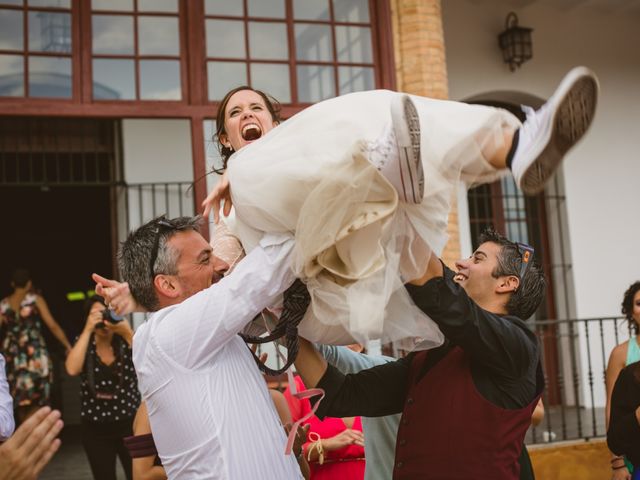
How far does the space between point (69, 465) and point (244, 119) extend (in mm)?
5890

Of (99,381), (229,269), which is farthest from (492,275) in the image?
(99,381)

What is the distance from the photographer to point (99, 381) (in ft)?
18.8

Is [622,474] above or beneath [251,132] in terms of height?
beneath

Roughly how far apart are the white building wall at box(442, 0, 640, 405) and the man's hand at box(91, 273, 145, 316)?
6.60 m

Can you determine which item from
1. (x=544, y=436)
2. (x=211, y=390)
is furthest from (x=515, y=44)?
(x=211, y=390)

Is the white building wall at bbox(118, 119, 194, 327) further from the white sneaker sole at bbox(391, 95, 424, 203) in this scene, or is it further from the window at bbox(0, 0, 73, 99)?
the white sneaker sole at bbox(391, 95, 424, 203)

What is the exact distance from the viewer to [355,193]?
1781 mm

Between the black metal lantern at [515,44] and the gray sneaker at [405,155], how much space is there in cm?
732

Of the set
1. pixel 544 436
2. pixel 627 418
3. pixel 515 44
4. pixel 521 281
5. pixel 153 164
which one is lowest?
pixel 544 436

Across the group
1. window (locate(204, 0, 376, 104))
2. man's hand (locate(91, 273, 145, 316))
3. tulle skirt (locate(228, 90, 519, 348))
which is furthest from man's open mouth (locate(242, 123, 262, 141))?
window (locate(204, 0, 376, 104))

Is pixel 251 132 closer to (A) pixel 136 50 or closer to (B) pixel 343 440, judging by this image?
(B) pixel 343 440

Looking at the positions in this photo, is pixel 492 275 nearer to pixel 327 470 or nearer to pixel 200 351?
pixel 200 351

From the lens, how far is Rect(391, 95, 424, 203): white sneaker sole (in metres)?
1.75

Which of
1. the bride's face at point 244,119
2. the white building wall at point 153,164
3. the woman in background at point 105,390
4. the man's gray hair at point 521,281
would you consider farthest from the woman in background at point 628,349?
the white building wall at point 153,164
